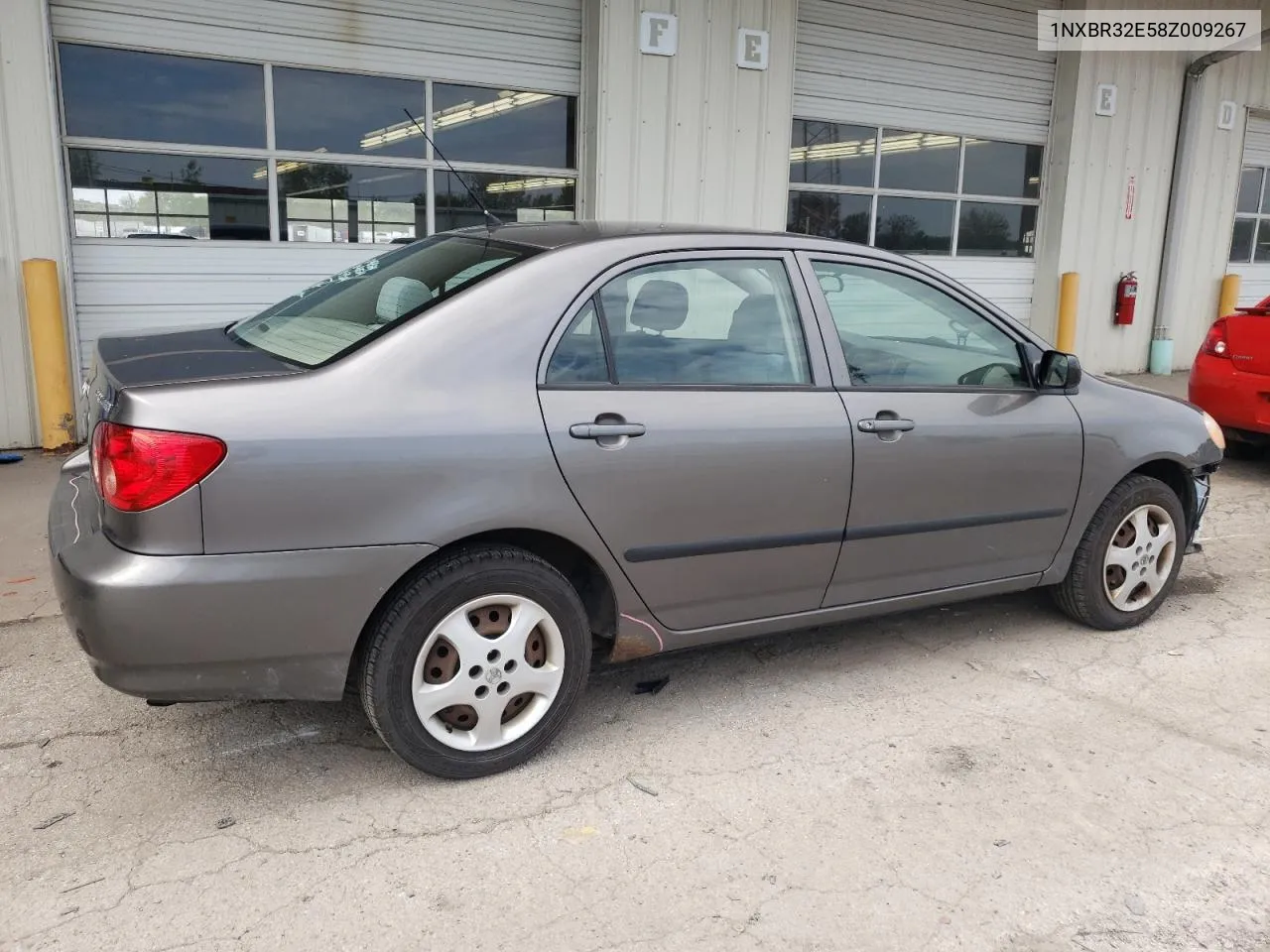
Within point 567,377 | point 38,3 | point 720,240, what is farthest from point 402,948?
point 38,3

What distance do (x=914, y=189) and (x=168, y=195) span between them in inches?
A: 286

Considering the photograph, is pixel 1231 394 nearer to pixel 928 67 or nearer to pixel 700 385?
pixel 928 67

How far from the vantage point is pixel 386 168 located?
27.0 feet

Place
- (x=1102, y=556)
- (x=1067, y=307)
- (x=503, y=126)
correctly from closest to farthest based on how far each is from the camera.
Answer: (x=1102, y=556), (x=503, y=126), (x=1067, y=307)

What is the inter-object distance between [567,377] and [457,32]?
20.3 feet

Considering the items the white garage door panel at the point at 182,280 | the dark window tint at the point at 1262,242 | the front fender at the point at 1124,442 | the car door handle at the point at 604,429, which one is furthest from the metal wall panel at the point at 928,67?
the car door handle at the point at 604,429

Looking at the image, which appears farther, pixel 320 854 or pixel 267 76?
pixel 267 76

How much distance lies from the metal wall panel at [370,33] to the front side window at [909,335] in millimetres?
5658

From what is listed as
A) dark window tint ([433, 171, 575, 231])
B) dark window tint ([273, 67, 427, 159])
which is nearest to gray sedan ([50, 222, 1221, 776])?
dark window tint ([273, 67, 427, 159])

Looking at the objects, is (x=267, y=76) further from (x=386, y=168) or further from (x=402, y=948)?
(x=402, y=948)

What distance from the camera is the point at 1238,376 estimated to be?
23.9 ft

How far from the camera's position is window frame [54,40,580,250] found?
282 inches

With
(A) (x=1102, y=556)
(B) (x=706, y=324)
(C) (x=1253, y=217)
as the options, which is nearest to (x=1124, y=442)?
(A) (x=1102, y=556)

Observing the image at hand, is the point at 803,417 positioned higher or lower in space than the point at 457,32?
lower
